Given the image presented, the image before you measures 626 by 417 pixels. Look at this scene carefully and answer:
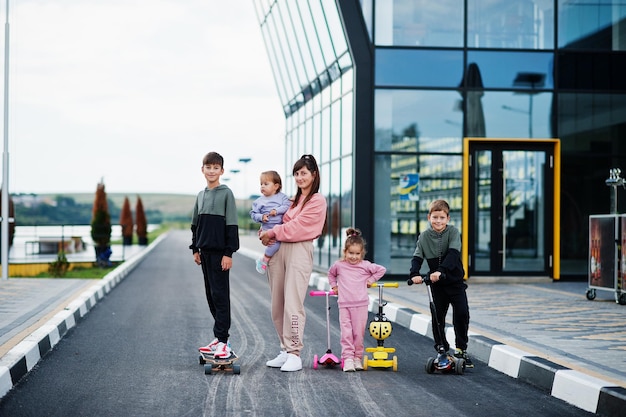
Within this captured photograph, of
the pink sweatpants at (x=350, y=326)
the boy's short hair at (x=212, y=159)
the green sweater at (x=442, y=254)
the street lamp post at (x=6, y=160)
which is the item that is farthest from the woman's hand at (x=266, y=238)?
the street lamp post at (x=6, y=160)

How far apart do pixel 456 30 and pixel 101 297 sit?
8.52m

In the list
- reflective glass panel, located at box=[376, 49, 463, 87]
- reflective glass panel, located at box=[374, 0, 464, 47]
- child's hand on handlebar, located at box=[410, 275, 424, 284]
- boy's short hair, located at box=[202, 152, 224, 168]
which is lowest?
child's hand on handlebar, located at box=[410, 275, 424, 284]

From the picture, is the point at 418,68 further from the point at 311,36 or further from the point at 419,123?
the point at 311,36

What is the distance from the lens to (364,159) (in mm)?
16469

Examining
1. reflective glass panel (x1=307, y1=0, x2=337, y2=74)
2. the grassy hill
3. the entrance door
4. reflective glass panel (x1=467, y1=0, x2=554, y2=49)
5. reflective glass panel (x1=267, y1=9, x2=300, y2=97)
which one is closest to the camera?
the entrance door

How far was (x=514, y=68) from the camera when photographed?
55.1 feet

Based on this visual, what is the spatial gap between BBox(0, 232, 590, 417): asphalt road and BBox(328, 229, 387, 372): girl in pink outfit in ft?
0.69

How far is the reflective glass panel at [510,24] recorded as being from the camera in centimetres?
1676

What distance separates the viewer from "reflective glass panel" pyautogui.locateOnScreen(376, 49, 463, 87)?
54.4 ft

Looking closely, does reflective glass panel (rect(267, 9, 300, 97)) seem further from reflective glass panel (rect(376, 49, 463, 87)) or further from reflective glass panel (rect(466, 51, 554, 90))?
reflective glass panel (rect(466, 51, 554, 90))

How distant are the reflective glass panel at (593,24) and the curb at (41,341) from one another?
34.1 feet

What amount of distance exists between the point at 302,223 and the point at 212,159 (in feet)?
3.07

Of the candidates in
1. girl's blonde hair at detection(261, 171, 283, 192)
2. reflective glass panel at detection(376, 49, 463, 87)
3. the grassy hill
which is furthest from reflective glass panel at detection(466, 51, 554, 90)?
the grassy hill

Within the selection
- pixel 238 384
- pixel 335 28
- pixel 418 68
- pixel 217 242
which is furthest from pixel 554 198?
pixel 238 384
